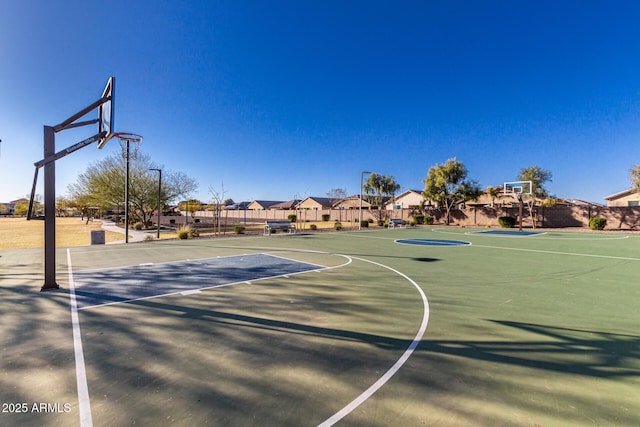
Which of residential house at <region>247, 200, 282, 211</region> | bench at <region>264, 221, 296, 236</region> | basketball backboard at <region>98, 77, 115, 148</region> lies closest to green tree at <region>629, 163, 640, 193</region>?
bench at <region>264, 221, 296, 236</region>

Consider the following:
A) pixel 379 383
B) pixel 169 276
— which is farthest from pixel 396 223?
pixel 379 383

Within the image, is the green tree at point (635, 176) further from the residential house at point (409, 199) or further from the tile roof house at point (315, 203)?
the tile roof house at point (315, 203)

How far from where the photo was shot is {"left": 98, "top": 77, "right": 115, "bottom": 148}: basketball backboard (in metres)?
6.80

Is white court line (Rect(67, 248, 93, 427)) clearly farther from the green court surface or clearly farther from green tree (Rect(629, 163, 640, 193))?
green tree (Rect(629, 163, 640, 193))

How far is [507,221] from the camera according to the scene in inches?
1128

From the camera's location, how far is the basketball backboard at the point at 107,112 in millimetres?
6805

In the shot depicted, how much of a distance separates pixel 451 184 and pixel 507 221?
281 inches

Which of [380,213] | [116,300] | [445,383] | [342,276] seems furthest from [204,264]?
[380,213]

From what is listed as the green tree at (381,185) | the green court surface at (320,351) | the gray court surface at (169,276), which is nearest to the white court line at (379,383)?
the green court surface at (320,351)

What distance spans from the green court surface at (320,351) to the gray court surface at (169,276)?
8 cm

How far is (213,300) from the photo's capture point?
5.58 metres

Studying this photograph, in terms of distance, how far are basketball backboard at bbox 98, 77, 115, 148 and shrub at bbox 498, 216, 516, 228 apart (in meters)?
32.6

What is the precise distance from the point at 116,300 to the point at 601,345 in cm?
791

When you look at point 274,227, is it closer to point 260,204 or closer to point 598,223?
point 598,223
